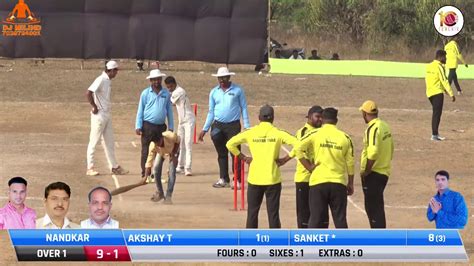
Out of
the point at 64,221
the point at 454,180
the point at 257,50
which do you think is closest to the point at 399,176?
the point at 454,180

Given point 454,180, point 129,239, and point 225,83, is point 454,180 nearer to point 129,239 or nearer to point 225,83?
point 225,83

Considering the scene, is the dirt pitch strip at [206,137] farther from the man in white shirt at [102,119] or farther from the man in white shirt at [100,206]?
the man in white shirt at [100,206]

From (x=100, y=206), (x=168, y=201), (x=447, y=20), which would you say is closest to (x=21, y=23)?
(x=447, y=20)

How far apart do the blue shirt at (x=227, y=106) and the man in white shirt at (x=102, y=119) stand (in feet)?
6.77

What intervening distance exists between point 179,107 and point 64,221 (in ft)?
41.4

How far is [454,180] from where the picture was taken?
2359cm

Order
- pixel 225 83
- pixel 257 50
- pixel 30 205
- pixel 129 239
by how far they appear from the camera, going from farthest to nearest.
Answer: pixel 257 50 < pixel 225 83 < pixel 30 205 < pixel 129 239

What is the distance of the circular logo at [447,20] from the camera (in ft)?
179

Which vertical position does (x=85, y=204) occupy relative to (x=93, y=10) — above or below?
below

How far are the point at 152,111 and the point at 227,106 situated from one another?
4.30ft

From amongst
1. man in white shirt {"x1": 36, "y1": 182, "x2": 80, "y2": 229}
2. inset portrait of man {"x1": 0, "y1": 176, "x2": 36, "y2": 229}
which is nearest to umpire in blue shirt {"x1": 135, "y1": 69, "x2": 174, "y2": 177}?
inset portrait of man {"x1": 0, "y1": 176, "x2": 36, "y2": 229}
